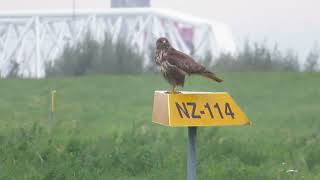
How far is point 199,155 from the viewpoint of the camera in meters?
9.35

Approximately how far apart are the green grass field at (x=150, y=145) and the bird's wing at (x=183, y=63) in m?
2.90

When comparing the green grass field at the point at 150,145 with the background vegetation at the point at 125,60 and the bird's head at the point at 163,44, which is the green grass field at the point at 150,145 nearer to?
the bird's head at the point at 163,44

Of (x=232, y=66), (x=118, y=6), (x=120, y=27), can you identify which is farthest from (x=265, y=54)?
(x=118, y=6)

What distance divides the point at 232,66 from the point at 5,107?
80.9 feet

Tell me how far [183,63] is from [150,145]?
5038 mm

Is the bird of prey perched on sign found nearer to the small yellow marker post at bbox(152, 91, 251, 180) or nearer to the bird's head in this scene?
the bird's head

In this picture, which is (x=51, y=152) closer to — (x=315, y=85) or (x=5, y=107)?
(x=5, y=107)

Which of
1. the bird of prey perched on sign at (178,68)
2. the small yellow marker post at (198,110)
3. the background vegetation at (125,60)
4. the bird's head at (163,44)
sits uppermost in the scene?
the bird's head at (163,44)

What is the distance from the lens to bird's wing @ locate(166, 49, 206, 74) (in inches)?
200

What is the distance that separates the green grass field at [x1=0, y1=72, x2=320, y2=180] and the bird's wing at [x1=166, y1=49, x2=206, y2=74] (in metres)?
2.90

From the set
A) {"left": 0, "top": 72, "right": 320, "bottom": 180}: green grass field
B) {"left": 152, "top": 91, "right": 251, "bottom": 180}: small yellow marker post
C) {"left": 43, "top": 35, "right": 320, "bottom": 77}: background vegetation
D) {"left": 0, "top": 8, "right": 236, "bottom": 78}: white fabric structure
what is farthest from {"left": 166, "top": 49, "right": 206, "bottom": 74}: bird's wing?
{"left": 0, "top": 8, "right": 236, "bottom": 78}: white fabric structure

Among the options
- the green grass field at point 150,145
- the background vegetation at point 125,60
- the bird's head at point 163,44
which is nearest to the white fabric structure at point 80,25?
the background vegetation at point 125,60

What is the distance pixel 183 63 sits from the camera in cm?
508

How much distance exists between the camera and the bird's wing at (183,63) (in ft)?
16.7
